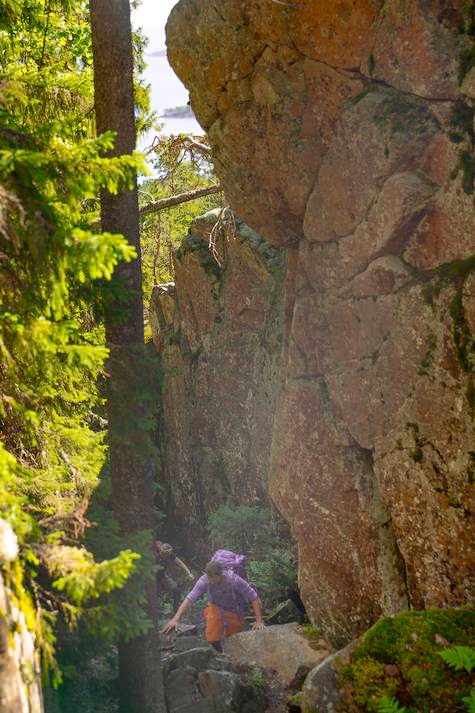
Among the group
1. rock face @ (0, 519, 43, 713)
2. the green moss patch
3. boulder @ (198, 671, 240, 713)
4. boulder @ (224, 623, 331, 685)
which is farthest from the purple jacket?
rock face @ (0, 519, 43, 713)

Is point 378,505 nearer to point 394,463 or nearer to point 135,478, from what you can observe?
point 394,463

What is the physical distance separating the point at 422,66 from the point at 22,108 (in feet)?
17.2

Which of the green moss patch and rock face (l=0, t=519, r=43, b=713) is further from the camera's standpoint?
the green moss patch

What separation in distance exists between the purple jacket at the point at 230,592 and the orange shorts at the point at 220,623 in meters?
0.10

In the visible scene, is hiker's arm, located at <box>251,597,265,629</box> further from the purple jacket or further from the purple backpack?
the purple backpack

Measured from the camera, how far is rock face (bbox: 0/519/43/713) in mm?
4770

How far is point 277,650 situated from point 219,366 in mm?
7901

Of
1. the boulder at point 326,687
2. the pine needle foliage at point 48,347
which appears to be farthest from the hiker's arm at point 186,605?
the boulder at point 326,687

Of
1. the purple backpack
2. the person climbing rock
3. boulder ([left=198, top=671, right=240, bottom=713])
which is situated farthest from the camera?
the purple backpack

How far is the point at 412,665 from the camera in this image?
254 inches

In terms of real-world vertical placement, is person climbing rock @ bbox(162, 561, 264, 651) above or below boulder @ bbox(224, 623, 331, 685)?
above

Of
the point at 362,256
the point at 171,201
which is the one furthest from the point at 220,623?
the point at 171,201

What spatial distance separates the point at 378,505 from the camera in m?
9.44

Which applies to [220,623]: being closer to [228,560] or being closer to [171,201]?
[228,560]
